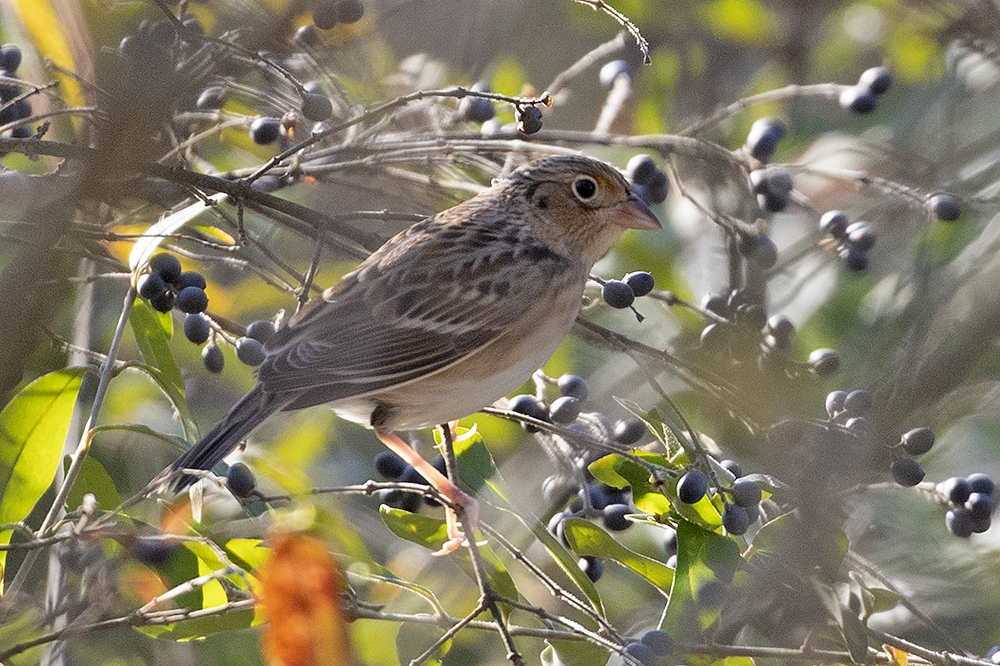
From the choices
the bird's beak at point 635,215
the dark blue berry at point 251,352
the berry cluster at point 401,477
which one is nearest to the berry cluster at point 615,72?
the bird's beak at point 635,215

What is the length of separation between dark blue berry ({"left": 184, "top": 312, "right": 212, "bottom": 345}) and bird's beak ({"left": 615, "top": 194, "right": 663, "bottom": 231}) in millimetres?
1512

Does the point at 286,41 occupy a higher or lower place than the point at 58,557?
higher

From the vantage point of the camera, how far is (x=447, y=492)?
3.43 m

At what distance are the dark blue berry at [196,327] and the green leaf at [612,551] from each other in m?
1.31

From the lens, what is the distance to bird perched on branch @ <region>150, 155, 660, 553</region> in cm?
344

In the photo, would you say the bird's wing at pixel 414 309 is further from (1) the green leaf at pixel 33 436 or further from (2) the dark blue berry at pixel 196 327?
(1) the green leaf at pixel 33 436

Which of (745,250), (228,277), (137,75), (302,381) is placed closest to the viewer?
(137,75)

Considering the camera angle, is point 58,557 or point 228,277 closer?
point 58,557

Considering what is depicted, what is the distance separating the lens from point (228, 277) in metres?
5.47

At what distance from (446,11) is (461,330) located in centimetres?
248

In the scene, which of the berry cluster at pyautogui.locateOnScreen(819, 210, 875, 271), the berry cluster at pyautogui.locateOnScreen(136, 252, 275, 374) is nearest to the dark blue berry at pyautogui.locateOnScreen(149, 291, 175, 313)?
the berry cluster at pyautogui.locateOnScreen(136, 252, 275, 374)

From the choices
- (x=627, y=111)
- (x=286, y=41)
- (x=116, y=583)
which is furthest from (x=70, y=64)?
(x=627, y=111)

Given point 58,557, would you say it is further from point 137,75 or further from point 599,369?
point 599,369

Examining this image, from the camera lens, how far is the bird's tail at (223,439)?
2.95 m
